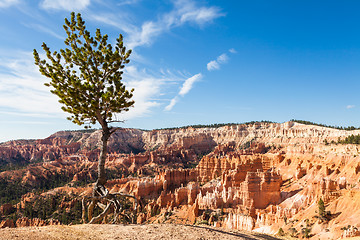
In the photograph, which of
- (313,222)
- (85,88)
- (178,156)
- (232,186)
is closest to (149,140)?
(178,156)

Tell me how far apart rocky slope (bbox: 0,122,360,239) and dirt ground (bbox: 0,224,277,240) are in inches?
286

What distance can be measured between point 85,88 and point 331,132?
11837 cm

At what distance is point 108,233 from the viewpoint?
1086cm

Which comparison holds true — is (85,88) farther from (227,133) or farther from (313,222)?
(227,133)

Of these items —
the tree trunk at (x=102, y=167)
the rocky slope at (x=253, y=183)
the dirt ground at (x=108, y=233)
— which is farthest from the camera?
the rocky slope at (x=253, y=183)

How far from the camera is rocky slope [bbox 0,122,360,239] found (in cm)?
3316

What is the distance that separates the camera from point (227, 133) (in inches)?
6422

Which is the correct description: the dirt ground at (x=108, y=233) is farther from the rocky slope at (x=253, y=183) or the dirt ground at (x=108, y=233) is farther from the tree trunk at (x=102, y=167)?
the rocky slope at (x=253, y=183)

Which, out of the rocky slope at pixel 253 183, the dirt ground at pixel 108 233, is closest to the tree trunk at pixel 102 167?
the dirt ground at pixel 108 233

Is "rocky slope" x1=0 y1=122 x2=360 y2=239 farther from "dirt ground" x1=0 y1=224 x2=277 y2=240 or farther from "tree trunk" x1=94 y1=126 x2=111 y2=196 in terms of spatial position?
"dirt ground" x1=0 y1=224 x2=277 y2=240

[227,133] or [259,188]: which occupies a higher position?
[227,133]

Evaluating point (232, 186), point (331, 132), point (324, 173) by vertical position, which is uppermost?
point (331, 132)

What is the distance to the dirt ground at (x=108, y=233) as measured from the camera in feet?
32.5

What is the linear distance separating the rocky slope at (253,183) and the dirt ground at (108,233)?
7252 mm
